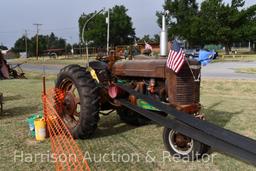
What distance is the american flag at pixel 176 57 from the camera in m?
5.05

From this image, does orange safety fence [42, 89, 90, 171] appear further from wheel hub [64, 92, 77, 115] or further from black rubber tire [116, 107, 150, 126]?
black rubber tire [116, 107, 150, 126]

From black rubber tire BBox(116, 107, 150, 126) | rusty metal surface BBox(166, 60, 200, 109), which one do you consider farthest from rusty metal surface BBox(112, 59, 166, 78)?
black rubber tire BBox(116, 107, 150, 126)

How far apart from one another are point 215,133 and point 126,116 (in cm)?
437

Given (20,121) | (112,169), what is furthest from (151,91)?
(20,121)

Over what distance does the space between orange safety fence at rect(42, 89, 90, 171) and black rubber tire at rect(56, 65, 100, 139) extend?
259mm

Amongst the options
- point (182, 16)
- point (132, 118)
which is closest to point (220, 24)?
point (182, 16)

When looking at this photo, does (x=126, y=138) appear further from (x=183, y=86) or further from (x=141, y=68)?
(x=183, y=86)

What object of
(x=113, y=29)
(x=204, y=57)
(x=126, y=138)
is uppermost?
(x=113, y=29)

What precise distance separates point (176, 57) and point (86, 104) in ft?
5.98

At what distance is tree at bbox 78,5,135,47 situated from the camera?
73750mm

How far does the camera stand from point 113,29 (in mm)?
75688

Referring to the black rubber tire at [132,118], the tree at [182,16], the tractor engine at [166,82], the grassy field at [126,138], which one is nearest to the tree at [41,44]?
the tree at [182,16]

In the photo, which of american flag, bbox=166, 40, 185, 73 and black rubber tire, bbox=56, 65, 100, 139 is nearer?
american flag, bbox=166, 40, 185, 73

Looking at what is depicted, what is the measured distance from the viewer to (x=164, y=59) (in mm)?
5773
